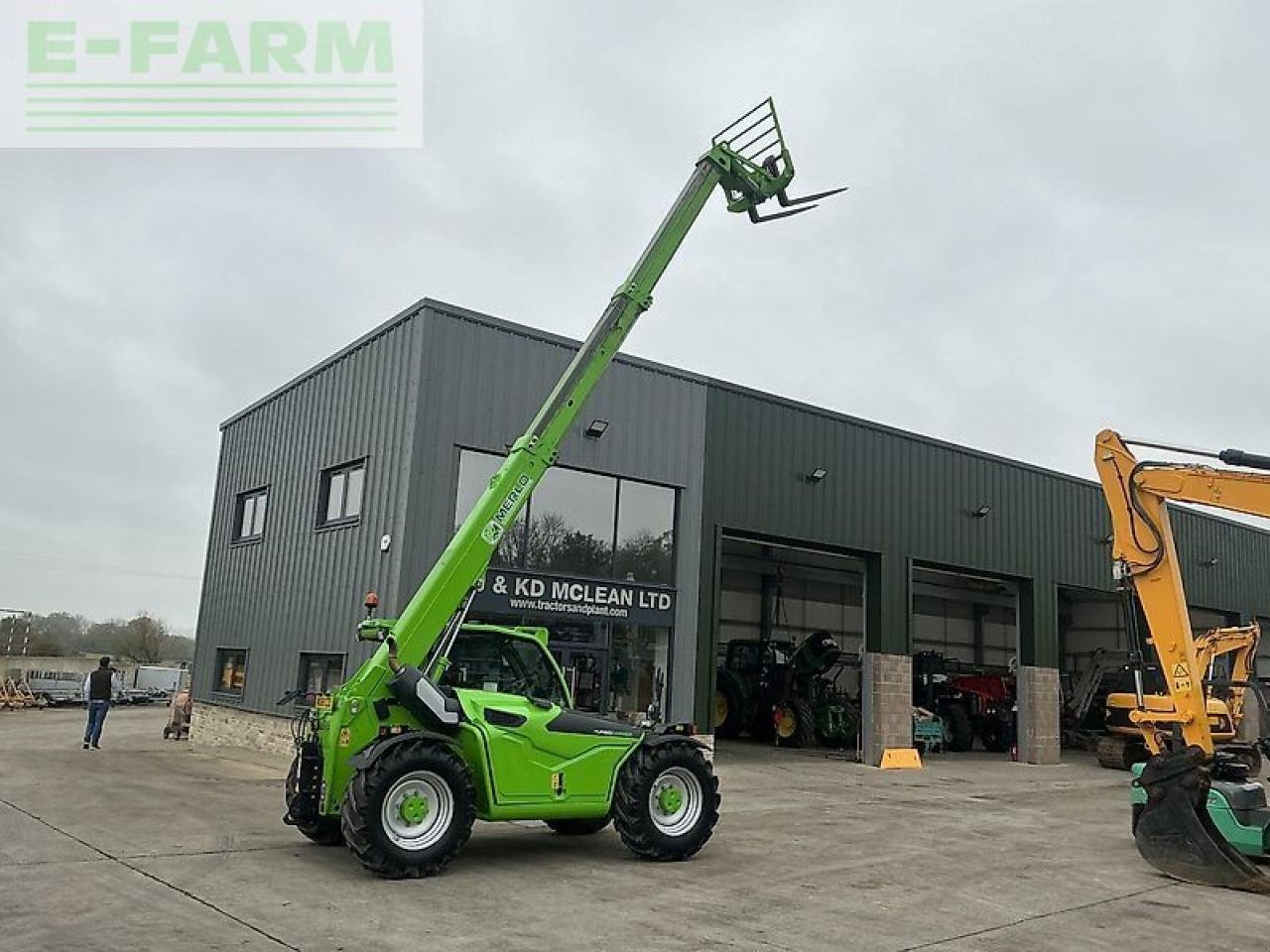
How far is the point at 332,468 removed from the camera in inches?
665

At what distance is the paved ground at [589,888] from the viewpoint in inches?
260

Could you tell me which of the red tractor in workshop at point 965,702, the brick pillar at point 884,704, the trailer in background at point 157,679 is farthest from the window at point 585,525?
the trailer in background at point 157,679

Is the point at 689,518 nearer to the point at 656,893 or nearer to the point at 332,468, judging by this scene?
the point at 332,468

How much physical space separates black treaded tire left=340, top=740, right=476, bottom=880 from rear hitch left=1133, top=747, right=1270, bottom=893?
624cm

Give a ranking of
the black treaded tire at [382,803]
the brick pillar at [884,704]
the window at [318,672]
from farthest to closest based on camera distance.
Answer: the brick pillar at [884,704], the window at [318,672], the black treaded tire at [382,803]


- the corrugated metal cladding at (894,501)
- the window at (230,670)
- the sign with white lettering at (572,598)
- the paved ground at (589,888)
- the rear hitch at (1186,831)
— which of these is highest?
the corrugated metal cladding at (894,501)

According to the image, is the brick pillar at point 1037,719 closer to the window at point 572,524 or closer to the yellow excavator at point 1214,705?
the yellow excavator at point 1214,705

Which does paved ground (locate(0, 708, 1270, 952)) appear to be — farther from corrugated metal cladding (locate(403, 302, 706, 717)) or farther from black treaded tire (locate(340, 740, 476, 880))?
corrugated metal cladding (locate(403, 302, 706, 717))

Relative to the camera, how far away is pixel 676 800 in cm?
944

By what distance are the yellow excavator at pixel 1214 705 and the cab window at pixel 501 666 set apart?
6.63m

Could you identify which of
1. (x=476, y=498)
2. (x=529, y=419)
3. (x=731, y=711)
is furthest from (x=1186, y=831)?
(x=731, y=711)

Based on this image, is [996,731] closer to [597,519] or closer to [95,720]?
[597,519]

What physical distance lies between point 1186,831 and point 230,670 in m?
16.5

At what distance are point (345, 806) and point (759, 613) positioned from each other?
72.8ft
